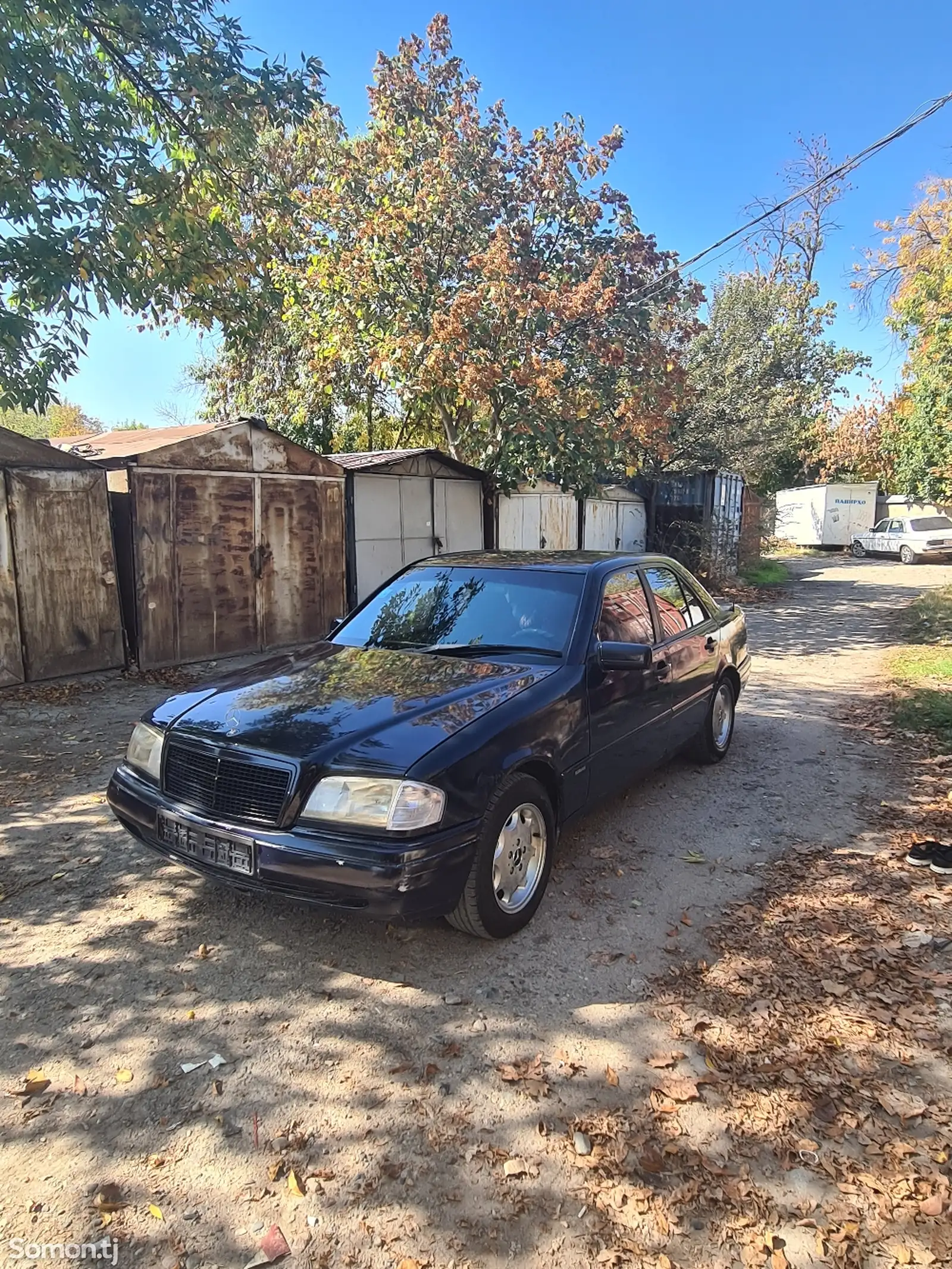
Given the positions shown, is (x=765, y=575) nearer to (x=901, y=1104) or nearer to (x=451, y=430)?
(x=451, y=430)

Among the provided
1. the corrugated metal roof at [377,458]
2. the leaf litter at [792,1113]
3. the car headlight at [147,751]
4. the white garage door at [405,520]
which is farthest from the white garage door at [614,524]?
the car headlight at [147,751]

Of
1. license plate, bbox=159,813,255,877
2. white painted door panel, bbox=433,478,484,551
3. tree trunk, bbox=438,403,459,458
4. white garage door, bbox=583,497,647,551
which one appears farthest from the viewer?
white garage door, bbox=583,497,647,551

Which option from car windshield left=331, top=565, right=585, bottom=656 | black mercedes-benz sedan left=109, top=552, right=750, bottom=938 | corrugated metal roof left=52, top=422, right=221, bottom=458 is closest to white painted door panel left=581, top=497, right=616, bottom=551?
corrugated metal roof left=52, top=422, right=221, bottom=458

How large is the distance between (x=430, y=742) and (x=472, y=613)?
143 centimetres

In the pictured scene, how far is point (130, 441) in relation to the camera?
1004 centimetres

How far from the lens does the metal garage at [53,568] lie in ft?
25.1

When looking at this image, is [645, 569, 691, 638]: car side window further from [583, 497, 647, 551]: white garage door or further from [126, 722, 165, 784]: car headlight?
[583, 497, 647, 551]: white garage door

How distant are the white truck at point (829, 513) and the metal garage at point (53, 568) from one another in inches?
1143

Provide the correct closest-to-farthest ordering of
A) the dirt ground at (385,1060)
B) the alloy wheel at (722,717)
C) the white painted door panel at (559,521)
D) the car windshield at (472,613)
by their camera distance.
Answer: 1. the dirt ground at (385,1060)
2. the car windshield at (472,613)
3. the alloy wheel at (722,717)
4. the white painted door panel at (559,521)

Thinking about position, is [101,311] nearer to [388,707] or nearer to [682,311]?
[388,707]

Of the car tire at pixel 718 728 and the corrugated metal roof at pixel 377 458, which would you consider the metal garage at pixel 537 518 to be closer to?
the corrugated metal roof at pixel 377 458

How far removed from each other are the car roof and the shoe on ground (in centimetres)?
229

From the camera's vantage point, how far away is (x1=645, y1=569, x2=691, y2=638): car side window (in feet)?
16.4

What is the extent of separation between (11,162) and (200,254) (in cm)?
144
